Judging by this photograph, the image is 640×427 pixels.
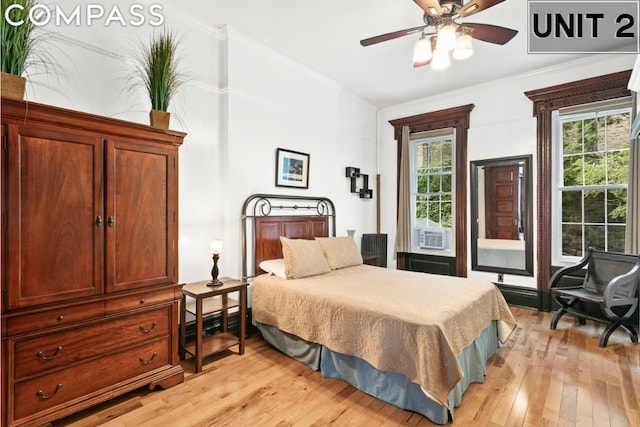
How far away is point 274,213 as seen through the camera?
146 inches

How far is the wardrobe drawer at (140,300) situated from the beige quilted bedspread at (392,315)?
0.94 metres

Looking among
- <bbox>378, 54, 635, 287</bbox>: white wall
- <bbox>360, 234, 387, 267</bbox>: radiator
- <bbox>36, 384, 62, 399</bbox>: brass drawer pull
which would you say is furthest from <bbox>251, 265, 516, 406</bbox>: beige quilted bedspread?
<bbox>378, 54, 635, 287</bbox>: white wall

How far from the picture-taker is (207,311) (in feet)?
8.77

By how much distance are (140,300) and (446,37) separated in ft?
9.41

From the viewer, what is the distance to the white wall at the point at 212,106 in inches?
94.1

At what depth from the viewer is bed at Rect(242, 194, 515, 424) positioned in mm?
1956

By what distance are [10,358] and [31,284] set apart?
383 mm

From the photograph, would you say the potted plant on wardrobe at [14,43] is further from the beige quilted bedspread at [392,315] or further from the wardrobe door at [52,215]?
the beige quilted bedspread at [392,315]

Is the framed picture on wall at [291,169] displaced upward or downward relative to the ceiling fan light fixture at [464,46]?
downward

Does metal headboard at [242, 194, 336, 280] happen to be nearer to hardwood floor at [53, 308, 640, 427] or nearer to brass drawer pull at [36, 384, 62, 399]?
hardwood floor at [53, 308, 640, 427]

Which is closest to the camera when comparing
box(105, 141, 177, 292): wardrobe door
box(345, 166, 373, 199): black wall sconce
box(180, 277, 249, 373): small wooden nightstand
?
box(105, 141, 177, 292): wardrobe door

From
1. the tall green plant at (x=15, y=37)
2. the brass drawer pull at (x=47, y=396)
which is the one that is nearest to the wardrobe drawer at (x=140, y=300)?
the brass drawer pull at (x=47, y=396)

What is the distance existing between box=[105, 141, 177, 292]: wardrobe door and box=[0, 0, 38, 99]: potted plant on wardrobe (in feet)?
1.65

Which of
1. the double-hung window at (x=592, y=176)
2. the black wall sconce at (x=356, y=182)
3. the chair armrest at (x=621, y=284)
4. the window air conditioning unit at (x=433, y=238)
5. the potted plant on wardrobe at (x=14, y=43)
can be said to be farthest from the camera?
the window air conditioning unit at (x=433, y=238)
